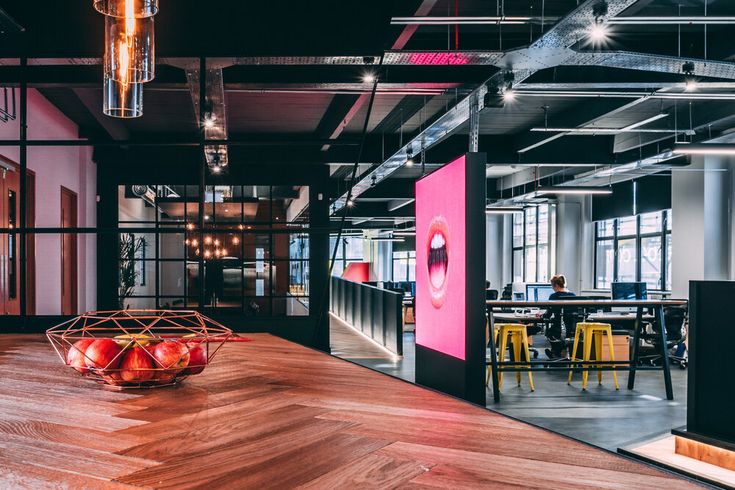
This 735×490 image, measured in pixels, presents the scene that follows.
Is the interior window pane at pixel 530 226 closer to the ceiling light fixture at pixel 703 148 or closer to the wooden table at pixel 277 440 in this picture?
the ceiling light fixture at pixel 703 148

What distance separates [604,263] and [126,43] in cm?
1462

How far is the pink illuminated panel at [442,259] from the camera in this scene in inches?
176

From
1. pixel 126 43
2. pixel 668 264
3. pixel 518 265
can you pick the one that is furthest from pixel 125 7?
pixel 518 265

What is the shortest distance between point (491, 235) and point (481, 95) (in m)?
14.5

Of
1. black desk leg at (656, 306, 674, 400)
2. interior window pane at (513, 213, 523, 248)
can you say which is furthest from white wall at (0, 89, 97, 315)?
interior window pane at (513, 213, 523, 248)

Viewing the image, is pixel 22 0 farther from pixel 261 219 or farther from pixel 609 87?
pixel 261 219

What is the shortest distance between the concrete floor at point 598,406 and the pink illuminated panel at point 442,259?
2.81 ft

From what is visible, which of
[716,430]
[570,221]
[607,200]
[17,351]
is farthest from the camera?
[570,221]

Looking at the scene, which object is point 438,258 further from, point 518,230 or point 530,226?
point 518,230

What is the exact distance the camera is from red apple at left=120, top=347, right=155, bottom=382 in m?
1.19

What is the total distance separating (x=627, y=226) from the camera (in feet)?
44.7

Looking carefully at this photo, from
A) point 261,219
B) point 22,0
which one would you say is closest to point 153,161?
point 261,219

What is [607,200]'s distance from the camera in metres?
14.1

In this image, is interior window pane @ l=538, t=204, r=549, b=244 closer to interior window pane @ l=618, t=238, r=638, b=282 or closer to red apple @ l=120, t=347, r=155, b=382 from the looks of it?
interior window pane @ l=618, t=238, r=638, b=282
